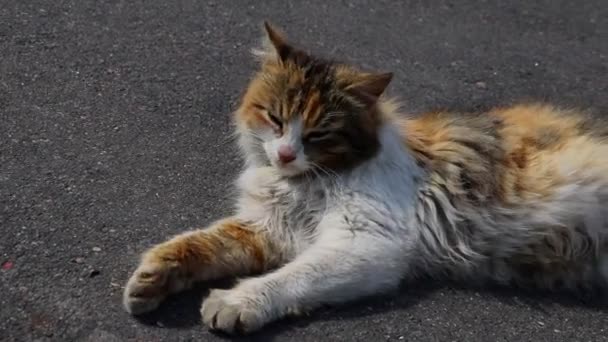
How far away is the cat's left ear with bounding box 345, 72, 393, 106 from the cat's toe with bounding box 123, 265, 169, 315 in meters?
1.12

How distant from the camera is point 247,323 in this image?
11.0 feet

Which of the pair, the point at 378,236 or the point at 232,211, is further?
the point at 232,211

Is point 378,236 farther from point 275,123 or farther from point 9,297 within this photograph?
point 9,297

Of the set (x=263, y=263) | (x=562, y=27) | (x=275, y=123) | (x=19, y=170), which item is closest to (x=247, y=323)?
(x=263, y=263)

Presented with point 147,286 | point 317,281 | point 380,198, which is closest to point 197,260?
point 147,286

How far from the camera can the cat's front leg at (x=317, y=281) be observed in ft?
11.1

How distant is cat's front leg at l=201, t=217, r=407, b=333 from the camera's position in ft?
11.1

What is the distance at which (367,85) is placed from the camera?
3809mm

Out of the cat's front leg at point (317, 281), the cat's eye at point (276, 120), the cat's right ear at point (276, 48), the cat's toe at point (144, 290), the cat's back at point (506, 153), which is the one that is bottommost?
the cat's toe at point (144, 290)

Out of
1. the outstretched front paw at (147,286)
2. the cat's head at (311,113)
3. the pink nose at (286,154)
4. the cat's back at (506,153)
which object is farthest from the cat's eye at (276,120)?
Answer: the outstretched front paw at (147,286)

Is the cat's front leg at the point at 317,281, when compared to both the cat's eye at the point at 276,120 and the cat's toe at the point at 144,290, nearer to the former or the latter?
the cat's toe at the point at 144,290

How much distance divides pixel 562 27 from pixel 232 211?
3.66m

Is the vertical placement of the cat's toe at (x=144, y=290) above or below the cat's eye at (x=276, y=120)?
below

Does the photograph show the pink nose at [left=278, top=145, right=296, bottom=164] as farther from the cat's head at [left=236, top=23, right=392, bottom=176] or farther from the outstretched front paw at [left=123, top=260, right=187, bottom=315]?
the outstretched front paw at [left=123, top=260, right=187, bottom=315]
